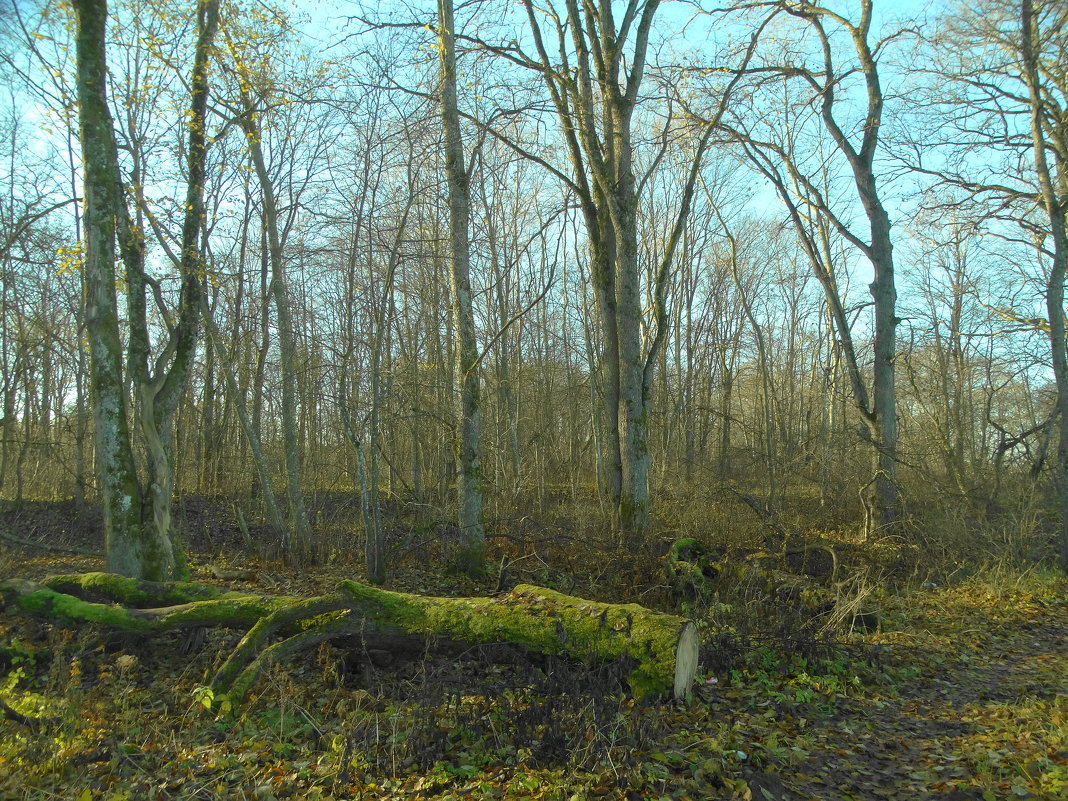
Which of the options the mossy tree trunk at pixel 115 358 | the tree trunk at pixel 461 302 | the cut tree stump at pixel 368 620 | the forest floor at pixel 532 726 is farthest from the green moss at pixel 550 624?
the tree trunk at pixel 461 302

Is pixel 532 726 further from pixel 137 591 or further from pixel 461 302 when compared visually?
pixel 461 302

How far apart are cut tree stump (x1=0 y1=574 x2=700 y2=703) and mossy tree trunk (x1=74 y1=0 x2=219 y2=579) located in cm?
70

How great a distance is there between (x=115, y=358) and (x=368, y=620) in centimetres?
395

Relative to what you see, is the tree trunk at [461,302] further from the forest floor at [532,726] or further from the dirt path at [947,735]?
the dirt path at [947,735]

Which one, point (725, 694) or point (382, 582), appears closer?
point (725, 694)

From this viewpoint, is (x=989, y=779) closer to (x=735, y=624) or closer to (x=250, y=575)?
(x=735, y=624)

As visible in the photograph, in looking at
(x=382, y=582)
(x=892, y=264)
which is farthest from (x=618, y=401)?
(x=892, y=264)

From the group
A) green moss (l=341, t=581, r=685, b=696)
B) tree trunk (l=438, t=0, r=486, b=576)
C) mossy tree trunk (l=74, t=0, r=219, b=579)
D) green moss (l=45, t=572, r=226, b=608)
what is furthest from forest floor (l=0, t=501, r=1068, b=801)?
tree trunk (l=438, t=0, r=486, b=576)

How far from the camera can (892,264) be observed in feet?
39.9

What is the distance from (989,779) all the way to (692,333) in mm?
24932

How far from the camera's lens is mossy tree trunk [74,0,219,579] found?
21.6ft

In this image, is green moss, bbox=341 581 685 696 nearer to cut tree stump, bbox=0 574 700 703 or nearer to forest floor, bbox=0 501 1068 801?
cut tree stump, bbox=0 574 700 703

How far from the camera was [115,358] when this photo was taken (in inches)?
263

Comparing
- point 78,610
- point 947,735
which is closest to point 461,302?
point 78,610
